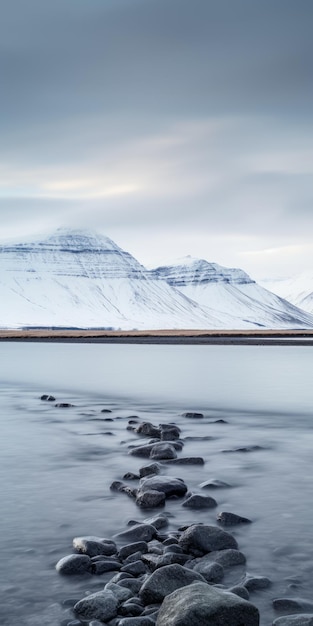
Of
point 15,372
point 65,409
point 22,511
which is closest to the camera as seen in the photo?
point 22,511

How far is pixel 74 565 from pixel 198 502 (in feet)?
11.6

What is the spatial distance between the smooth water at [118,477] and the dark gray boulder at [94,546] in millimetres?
276

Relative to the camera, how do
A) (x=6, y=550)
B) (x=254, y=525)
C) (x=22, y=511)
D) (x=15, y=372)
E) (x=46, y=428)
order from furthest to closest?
(x=15, y=372) → (x=46, y=428) → (x=22, y=511) → (x=254, y=525) → (x=6, y=550)

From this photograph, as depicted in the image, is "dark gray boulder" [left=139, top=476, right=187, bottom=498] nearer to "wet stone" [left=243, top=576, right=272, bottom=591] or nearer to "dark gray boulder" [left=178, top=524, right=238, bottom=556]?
"dark gray boulder" [left=178, top=524, right=238, bottom=556]

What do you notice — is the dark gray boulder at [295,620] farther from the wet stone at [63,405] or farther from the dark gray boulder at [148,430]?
the wet stone at [63,405]

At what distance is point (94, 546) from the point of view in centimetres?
913

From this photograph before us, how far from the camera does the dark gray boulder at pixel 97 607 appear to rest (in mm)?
7113

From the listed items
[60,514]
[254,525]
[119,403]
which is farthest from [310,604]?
[119,403]

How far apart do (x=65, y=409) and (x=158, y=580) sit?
67.4ft

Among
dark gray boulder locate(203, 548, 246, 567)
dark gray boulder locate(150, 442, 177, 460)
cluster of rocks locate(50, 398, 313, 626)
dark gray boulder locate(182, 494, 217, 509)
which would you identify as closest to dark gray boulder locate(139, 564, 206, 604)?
cluster of rocks locate(50, 398, 313, 626)

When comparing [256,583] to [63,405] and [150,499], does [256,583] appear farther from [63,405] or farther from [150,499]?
[63,405]

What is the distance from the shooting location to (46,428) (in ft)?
72.0

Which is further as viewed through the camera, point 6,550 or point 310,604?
point 6,550

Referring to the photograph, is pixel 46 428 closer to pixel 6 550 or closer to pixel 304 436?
pixel 304 436
